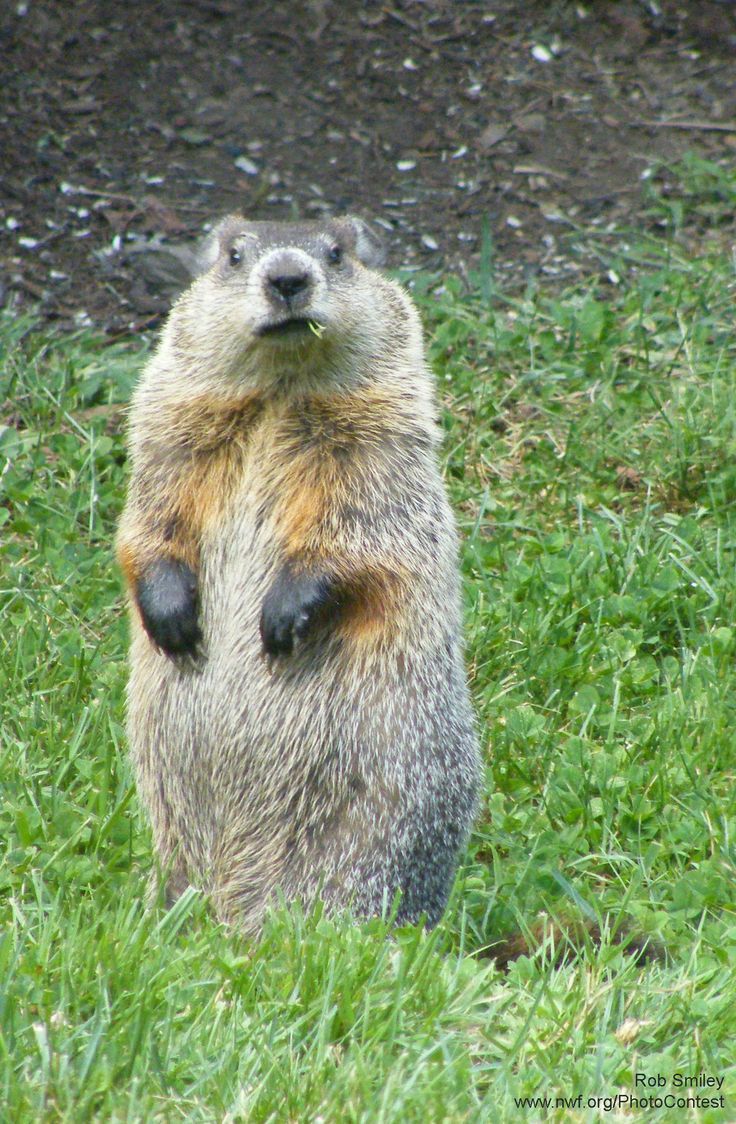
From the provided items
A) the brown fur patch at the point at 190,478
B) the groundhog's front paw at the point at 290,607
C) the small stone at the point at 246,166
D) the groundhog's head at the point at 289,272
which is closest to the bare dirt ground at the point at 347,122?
the small stone at the point at 246,166

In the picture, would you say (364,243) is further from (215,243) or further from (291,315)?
(291,315)

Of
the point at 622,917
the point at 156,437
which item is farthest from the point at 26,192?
the point at 622,917

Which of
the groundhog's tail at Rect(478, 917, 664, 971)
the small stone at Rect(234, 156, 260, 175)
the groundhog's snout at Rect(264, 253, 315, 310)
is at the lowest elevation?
the groundhog's tail at Rect(478, 917, 664, 971)

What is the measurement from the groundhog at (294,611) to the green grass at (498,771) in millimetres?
280

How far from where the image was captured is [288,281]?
413cm

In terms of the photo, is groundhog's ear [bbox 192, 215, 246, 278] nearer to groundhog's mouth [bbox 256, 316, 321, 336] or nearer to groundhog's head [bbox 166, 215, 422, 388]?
groundhog's head [bbox 166, 215, 422, 388]

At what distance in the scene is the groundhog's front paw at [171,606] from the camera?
14.1 feet

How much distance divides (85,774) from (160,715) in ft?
1.81

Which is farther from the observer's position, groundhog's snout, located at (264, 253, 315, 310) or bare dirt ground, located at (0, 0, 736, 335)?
bare dirt ground, located at (0, 0, 736, 335)

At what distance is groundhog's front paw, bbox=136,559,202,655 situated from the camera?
4309 millimetres

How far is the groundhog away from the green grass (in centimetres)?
28

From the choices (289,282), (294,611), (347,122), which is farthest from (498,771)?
(347,122)

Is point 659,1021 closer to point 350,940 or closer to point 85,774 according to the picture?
point 350,940

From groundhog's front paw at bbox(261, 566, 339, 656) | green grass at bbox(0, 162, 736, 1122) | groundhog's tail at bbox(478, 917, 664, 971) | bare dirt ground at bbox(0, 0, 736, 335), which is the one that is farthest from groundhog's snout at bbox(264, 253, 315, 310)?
bare dirt ground at bbox(0, 0, 736, 335)
